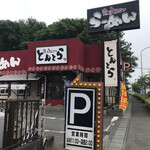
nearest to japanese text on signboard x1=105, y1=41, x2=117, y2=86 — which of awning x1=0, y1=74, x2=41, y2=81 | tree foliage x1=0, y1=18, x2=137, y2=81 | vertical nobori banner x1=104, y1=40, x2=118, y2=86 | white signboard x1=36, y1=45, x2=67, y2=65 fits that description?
vertical nobori banner x1=104, y1=40, x2=118, y2=86

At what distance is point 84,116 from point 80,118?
0.37 feet

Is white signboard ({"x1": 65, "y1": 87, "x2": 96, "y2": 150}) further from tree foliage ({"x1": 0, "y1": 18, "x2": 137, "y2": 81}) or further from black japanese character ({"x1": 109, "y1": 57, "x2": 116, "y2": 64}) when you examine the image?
tree foliage ({"x1": 0, "y1": 18, "x2": 137, "y2": 81})

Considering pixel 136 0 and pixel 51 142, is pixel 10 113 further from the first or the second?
pixel 136 0

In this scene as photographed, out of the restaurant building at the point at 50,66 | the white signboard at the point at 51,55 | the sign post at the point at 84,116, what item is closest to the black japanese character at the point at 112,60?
the restaurant building at the point at 50,66

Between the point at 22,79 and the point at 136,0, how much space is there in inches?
550

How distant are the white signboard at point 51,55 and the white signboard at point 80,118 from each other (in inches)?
450

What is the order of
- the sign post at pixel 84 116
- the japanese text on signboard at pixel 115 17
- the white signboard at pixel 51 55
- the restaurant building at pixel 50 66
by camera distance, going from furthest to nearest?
the white signboard at pixel 51 55, the restaurant building at pixel 50 66, the japanese text on signboard at pixel 115 17, the sign post at pixel 84 116

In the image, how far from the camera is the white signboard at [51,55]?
48.4 ft

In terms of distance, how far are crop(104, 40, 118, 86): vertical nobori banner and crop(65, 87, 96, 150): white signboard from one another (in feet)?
33.9

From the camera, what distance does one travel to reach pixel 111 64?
13.5 metres

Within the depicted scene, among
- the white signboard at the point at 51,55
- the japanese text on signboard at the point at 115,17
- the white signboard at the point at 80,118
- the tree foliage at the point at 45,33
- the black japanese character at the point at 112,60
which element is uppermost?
the tree foliage at the point at 45,33

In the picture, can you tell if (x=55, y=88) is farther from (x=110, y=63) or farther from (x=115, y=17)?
(x=115, y=17)

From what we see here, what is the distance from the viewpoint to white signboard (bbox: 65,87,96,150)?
3.22 metres

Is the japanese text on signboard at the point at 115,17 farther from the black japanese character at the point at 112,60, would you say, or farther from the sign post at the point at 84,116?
the sign post at the point at 84,116
